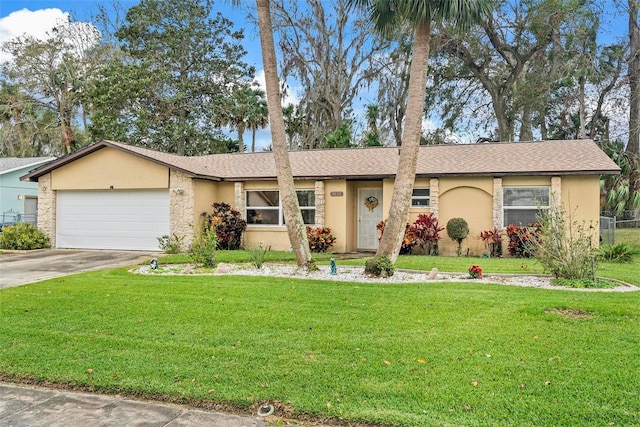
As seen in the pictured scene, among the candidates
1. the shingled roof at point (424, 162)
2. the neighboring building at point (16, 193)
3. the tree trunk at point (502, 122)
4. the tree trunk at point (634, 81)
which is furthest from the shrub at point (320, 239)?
the neighboring building at point (16, 193)

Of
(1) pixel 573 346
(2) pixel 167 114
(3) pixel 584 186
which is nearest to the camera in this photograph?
(1) pixel 573 346

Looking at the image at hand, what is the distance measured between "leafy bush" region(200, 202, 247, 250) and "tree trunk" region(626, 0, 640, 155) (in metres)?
20.1

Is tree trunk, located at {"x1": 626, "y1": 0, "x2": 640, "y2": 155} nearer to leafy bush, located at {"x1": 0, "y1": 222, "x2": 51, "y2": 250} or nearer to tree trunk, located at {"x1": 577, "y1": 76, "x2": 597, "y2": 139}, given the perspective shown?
tree trunk, located at {"x1": 577, "y1": 76, "x2": 597, "y2": 139}

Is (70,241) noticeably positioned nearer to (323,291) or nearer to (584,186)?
(323,291)

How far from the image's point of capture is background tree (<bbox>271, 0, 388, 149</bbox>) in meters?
30.4

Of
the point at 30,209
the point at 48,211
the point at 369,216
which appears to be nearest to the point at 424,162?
the point at 369,216

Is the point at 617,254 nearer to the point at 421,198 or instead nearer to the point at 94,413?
the point at 421,198

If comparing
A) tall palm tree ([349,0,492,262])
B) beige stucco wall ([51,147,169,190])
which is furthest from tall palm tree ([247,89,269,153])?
tall palm tree ([349,0,492,262])

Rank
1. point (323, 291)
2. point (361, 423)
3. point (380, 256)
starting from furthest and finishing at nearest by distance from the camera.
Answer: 1. point (380, 256)
2. point (323, 291)
3. point (361, 423)

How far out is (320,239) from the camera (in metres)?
15.1

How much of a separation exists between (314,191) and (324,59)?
17842 mm

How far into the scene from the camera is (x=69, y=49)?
105 feet

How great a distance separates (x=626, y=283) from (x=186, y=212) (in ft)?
41.7

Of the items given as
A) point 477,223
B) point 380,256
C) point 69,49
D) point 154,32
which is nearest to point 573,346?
point 380,256
